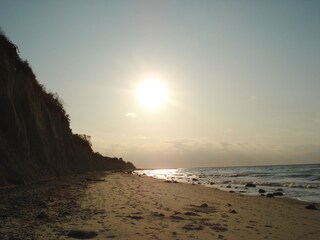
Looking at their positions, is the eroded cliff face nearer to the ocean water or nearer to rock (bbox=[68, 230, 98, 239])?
rock (bbox=[68, 230, 98, 239])

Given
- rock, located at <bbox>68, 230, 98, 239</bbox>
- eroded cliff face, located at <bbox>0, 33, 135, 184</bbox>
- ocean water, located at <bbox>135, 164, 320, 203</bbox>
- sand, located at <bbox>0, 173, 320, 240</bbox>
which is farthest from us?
ocean water, located at <bbox>135, 164, 320, 203</bbox>

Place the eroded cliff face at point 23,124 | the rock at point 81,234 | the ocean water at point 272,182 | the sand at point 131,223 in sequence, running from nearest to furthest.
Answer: the rock at point 81,234 → the sand at point 131,223 → the eroded cliff face at point 23,124 → the ocean water at point 272,182

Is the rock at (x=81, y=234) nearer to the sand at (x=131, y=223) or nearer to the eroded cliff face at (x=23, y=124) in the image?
the sand at (x=131, y=223)

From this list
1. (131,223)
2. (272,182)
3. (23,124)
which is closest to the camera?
(131,223)

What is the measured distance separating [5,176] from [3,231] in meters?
14.2

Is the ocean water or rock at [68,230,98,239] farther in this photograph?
the ocean water

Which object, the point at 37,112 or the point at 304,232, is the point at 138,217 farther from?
the point at 37,112

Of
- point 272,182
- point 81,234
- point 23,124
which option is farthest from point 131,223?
point 272,182

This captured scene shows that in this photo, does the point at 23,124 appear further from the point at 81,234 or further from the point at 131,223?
the point at 81,234

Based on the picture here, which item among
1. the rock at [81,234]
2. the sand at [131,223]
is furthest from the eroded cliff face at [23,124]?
the rock at [81,234]

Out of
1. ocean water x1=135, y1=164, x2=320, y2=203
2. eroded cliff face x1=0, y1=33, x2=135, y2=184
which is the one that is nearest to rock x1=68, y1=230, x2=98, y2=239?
eroded cliff face x1=0, y1=33, x2=135, y2=184

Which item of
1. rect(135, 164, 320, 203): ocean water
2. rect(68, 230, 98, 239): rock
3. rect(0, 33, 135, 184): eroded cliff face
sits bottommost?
rect(68, 230, 98, 239): rock

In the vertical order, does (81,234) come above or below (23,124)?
below

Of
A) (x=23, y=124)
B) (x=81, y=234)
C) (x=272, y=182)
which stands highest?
(x=23, y=124)
